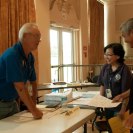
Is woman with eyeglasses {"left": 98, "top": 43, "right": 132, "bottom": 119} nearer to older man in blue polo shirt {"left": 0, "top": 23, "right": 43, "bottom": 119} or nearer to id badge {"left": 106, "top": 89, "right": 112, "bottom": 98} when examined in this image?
id badge {"left": 106, "top": 89, "right": 112, "bottom": 98}

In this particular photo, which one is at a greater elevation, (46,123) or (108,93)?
(108,93)

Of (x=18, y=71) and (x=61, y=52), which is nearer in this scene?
(x=18, y=71)

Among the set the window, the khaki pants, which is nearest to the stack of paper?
the khaki pants

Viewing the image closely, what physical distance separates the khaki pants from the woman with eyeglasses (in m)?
0.95

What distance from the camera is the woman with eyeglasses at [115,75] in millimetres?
2565

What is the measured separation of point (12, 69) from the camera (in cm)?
200

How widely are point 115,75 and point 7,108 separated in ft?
3.57

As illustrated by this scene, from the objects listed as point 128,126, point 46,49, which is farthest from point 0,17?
point 128,126

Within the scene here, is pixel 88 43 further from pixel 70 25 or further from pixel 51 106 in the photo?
pixel 51 106

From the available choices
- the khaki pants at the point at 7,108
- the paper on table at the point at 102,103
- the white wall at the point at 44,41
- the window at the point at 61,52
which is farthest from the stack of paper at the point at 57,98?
the window at the point at 61,52

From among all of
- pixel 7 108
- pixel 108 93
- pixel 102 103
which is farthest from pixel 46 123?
pixel 108 93

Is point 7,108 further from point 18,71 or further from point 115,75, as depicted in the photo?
point 115,75

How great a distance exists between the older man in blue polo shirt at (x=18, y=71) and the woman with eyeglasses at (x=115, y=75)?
0.82 meters

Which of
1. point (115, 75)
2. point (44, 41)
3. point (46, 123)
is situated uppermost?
point (44, 41)
